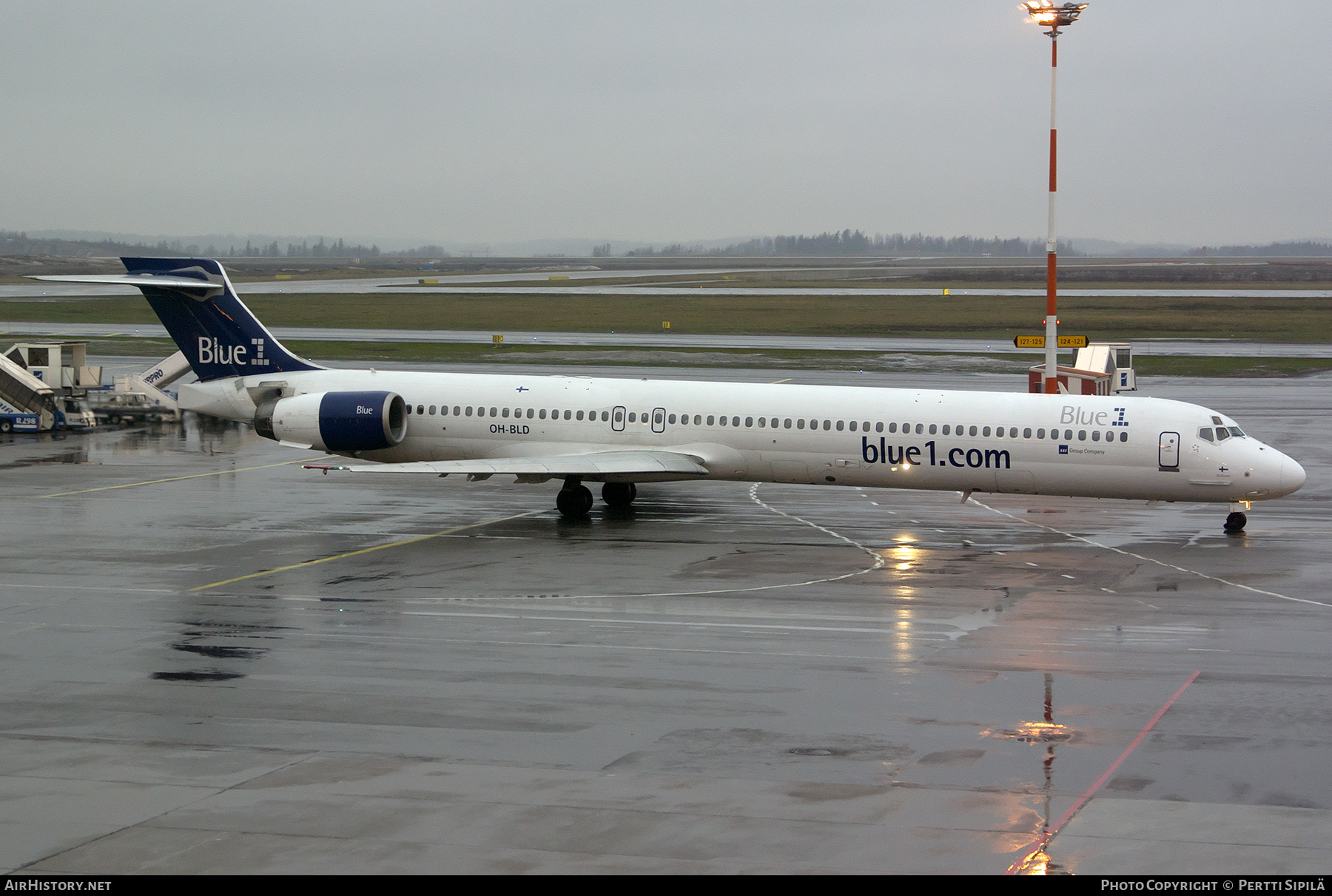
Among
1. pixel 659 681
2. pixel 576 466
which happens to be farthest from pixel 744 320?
pixel 659 681

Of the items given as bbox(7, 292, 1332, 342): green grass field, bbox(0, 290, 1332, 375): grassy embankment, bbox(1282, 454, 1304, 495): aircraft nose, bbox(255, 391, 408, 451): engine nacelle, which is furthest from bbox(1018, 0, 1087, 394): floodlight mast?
bbox(7, 292, 1332, 342): green grass field

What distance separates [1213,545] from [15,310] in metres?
110

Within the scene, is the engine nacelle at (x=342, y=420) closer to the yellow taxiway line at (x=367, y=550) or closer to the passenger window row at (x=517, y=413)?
the passenger window row at (x=517, y=413)

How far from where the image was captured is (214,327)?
3578 centimetres

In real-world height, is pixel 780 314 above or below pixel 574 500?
above

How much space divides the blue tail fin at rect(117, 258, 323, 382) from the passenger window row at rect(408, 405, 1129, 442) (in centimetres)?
521

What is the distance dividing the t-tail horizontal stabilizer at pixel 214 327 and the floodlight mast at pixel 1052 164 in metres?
21.3

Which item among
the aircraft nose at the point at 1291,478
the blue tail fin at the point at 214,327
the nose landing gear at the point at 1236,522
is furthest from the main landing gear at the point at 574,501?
the aircraft nose at the point at 1291,478

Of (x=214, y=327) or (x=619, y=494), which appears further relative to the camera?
(x=214, y=327)

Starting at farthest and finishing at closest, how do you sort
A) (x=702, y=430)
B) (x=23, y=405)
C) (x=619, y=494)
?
(x=23, y=405)
(x=619, y=494)
(x=702, y=430)

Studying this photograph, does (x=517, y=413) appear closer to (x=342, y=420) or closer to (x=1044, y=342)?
(x=342, y=420)

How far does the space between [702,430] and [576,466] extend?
3.31 m

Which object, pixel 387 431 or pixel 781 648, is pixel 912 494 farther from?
pixel 781 648

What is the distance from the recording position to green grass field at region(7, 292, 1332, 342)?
97688 millimetres
